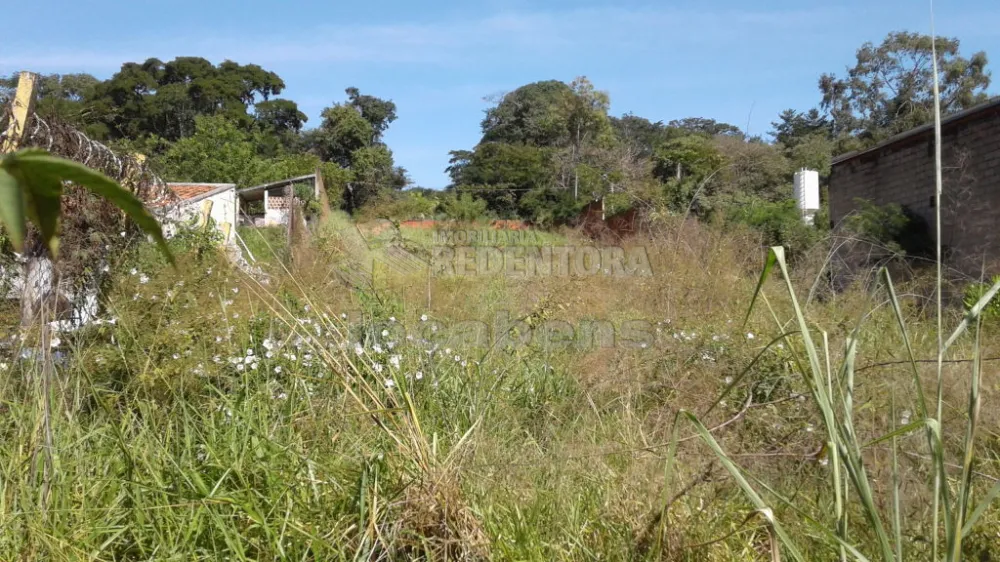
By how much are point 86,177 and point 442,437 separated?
2.43 meters

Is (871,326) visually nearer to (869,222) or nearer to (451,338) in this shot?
(451,338)

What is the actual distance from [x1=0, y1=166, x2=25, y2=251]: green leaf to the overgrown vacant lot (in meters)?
1.27

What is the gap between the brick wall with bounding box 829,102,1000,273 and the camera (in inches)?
337

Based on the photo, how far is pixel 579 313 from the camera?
5.59 m

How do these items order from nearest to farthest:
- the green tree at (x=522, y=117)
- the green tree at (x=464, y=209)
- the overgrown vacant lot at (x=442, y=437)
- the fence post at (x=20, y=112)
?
the overgrown vacant lot at (x=442, y=437) → the fence post at (x=20, y=112) → the green tree at (x=464, y=209) → the green tree at (x=522, y=117)

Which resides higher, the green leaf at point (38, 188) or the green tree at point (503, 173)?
the green tree at point (503, 173)

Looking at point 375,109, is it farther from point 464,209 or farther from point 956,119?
point 956,119

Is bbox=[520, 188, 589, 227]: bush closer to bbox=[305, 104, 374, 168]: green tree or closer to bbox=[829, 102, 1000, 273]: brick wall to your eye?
bbox=[829, 102, 1000, 273]: brick wall

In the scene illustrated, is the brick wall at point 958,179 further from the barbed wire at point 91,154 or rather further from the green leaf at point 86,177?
the green leaf at point 86,177

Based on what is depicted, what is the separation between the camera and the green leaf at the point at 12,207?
390 mm

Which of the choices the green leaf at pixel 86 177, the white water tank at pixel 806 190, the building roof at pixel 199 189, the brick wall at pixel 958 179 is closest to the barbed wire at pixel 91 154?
the green leaf at pixel 86 177

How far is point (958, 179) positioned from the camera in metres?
8.98

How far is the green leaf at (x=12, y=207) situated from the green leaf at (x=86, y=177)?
0.01 metres

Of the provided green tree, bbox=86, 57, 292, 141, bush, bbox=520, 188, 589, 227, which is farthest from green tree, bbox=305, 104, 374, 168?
bush, bbox=520, 188, 589, 227
